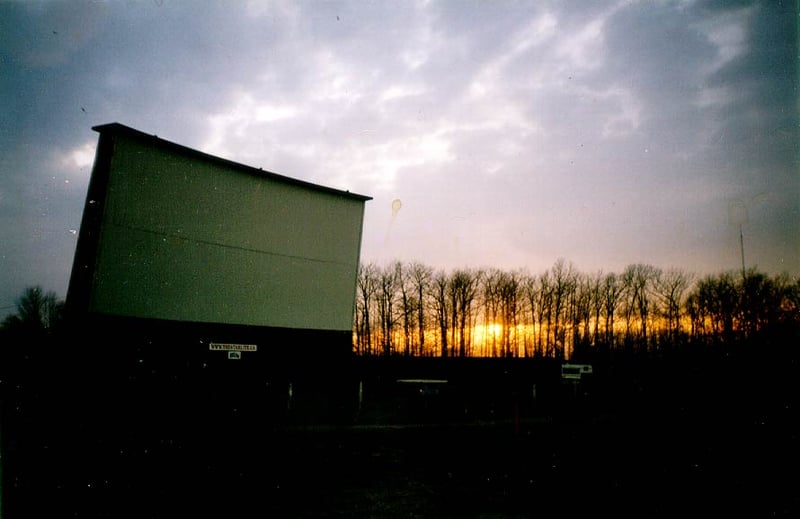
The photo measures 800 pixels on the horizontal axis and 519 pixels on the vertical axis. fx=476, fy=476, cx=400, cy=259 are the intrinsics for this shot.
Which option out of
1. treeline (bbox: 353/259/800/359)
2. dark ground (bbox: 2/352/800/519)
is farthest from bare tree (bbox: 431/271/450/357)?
dark ground (bbox: 2/352/800/519)

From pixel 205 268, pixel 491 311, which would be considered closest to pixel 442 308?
pixel 491 311

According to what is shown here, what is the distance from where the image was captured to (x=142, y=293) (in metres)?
13.5

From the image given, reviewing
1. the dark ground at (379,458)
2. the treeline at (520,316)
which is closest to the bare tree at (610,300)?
the treeline at (520,316)

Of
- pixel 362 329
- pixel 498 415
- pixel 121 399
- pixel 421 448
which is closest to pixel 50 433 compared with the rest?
pixel 121 399

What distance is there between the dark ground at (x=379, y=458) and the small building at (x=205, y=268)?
1341mm

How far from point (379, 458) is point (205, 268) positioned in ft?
28.1

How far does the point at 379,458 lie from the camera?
9.41 m

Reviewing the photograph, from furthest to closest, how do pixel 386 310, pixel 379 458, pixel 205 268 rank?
pixel 386 310
pixel 205 268
pixel 379 458

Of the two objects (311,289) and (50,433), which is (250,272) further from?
(50,433)

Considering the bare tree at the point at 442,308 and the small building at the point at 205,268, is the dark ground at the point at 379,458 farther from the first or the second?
the bare tree at the point at 442,308

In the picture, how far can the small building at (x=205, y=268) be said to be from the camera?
42.7 ft

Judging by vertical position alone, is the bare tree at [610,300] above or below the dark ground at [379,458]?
above

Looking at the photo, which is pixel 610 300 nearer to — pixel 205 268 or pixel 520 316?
pixel 520 316

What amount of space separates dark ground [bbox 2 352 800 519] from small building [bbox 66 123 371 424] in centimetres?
134
